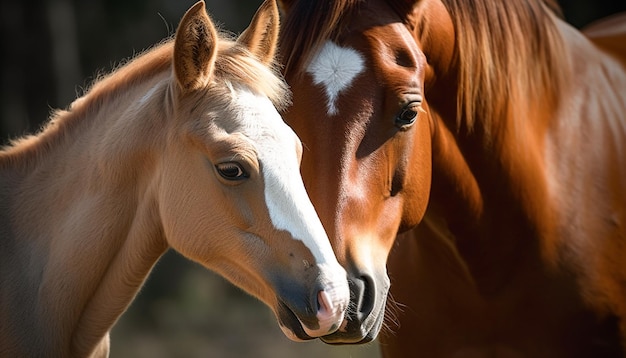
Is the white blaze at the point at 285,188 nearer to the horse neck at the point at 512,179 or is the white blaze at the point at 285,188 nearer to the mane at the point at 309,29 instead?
the mane at the point at 309,29

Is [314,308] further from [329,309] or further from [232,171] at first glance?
[232,171]

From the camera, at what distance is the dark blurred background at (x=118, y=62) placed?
7688 millimetres

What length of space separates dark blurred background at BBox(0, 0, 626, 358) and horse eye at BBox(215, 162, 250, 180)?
15.6 ft

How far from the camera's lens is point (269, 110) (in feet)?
8.09

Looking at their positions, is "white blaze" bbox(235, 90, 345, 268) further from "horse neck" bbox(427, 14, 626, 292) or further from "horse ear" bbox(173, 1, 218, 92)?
"horse neck" bbox(427, 14, 626, 292)

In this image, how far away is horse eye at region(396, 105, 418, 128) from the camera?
2.68 m

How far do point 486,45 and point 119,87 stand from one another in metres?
1.27

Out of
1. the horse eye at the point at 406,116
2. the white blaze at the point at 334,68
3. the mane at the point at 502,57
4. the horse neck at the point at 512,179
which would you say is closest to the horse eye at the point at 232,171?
the white blaze at the point at 334,68

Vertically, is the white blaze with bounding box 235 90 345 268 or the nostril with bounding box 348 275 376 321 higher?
the white blaze with bounding box 235 90 345 268

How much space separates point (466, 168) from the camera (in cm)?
303

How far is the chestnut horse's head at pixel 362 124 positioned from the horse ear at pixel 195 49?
0.34 meters

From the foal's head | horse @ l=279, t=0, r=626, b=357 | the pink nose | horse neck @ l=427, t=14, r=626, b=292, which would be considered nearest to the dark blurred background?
horse @ l=279, t=0, r=626, b=357

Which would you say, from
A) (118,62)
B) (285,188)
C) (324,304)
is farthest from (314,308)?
(118,62)

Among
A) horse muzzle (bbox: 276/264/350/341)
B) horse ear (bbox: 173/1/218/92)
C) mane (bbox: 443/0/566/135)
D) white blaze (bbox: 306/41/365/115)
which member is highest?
horse ear (bbox: 173/1/218/92)
